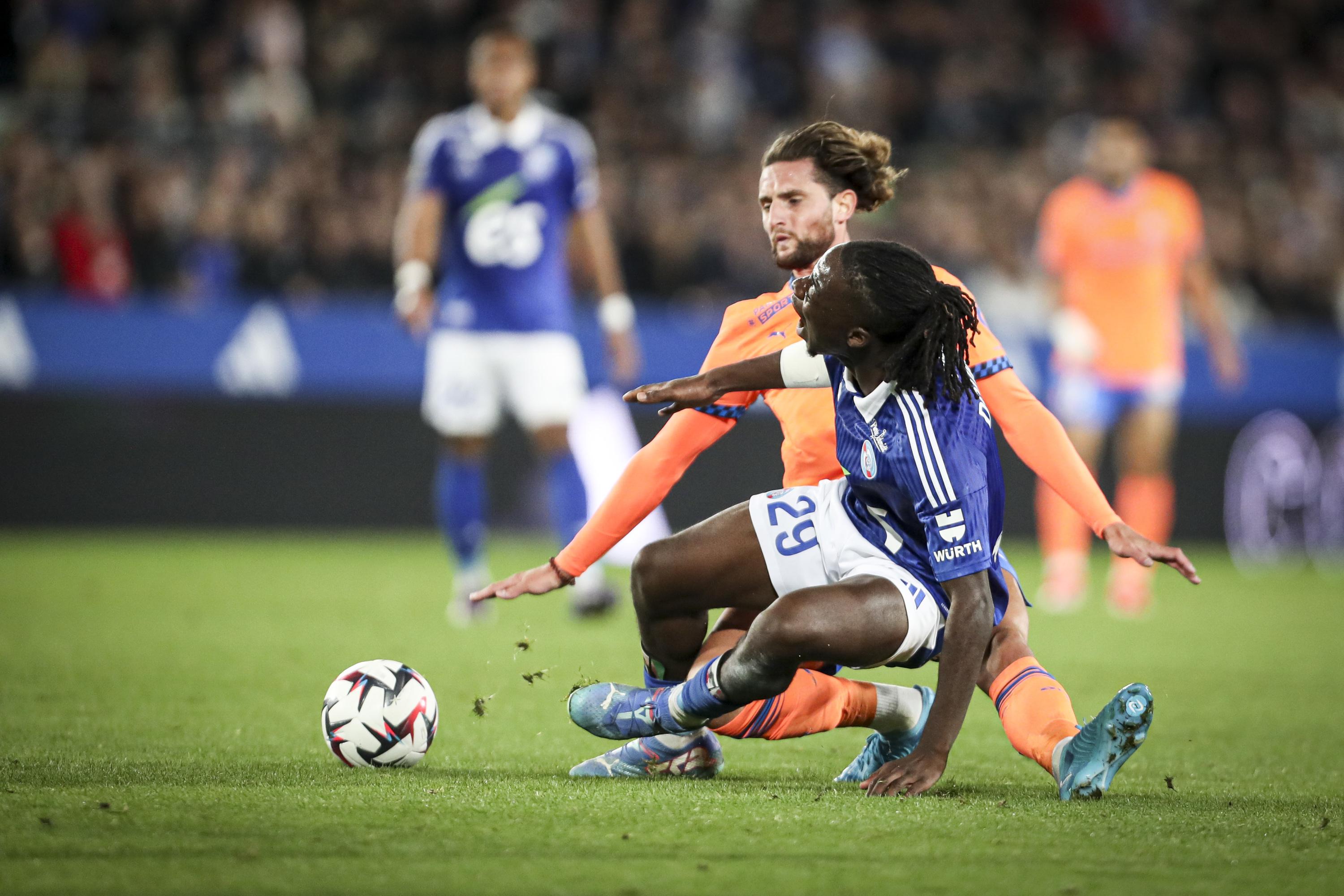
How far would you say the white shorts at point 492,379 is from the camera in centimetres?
735

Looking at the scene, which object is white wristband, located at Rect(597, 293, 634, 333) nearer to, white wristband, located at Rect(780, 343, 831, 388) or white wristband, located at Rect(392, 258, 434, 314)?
white wristband, located at Rect(392, 258, 434, 314)

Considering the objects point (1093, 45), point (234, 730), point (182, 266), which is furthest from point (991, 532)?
point (1093, 45)

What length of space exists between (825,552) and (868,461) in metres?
0.24

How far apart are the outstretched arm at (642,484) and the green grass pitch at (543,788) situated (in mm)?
511

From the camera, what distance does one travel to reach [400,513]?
38.4ft

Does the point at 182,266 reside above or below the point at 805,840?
above

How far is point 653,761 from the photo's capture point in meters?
3.58

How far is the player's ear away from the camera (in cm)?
399

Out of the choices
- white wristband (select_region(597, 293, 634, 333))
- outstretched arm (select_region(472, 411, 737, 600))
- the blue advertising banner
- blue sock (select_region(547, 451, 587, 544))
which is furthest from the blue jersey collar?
outstretched arm (select_region(472, 411, 737, 600))

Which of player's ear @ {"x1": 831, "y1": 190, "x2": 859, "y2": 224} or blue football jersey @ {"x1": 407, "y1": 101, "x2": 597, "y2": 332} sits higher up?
blue football jersey @ {"x1": 407, "y1": 101, "x2": 597, "y2": 332}

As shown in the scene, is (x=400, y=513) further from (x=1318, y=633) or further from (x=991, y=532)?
(x=991, y=532)

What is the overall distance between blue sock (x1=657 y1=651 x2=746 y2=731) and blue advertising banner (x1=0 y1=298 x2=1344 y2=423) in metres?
7.41

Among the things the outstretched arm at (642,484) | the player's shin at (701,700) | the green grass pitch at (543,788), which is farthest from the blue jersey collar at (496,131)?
the player's shin at (701,700)

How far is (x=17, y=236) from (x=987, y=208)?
24.2 ft
